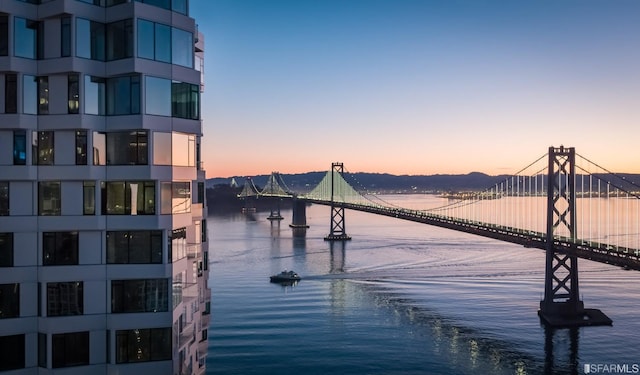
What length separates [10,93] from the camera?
62.1ft

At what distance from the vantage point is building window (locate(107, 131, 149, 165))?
63.1ft

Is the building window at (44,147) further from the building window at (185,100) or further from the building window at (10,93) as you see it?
the building window at (185,100)

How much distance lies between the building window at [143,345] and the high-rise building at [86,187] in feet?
0.10

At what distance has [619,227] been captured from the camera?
405 ft

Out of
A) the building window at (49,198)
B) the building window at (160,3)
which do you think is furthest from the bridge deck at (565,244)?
the building window at (49,198)

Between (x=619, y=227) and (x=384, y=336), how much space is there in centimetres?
9618

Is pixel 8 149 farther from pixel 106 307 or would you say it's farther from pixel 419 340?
pixel 419 340

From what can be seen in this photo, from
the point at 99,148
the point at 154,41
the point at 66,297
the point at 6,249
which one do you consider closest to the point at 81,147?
the point at 99,148

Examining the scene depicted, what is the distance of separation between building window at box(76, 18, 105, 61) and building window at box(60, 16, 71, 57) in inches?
10.3

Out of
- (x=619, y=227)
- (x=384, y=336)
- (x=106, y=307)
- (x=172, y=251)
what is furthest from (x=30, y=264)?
(x=619, y=227)

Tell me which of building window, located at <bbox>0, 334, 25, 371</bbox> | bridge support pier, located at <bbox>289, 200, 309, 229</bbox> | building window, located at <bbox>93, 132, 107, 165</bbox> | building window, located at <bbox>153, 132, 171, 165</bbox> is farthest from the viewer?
bridge support pier, located at <bbox>289, 200, 309, 229</bbox>

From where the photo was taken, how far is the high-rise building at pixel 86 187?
61.5ft

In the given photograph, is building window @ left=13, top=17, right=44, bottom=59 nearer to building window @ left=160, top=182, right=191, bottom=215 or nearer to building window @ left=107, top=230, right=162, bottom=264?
building window @ left=160, top=182, right=191, bottom=215

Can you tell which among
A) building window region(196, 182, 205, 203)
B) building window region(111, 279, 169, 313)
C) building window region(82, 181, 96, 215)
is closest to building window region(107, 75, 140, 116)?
building window region(82, 181, 96, 215)
